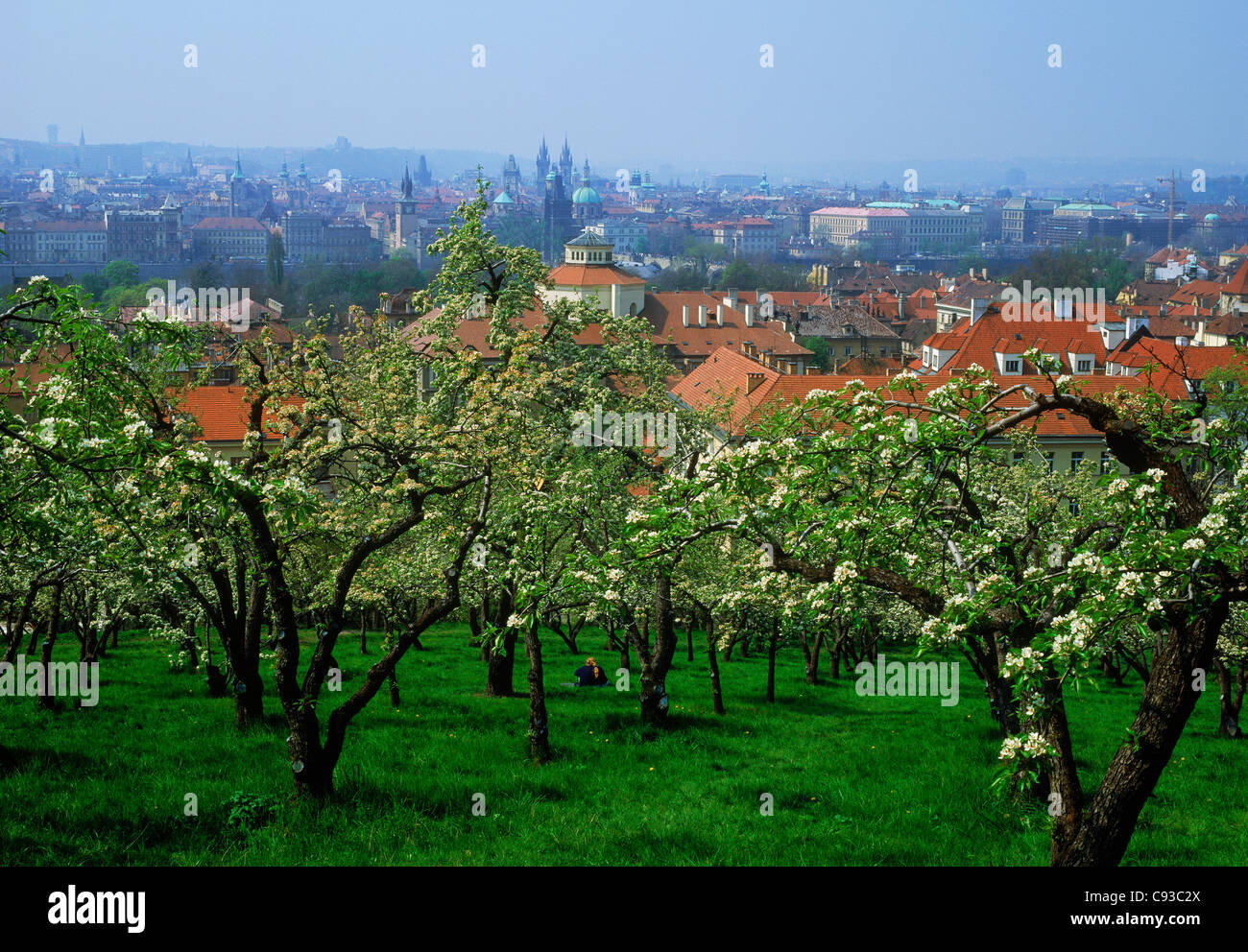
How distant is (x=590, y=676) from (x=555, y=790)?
36.2ft

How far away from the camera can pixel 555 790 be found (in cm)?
1465

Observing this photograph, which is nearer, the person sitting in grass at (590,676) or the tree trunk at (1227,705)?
the tree trunk at (1227,705)

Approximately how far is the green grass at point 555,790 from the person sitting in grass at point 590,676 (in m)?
3.40

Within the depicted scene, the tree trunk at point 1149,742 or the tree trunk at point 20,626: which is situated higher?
the tree trunk at point 1149,742

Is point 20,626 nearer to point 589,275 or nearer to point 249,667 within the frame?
point 249,667

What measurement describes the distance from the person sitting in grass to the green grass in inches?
134

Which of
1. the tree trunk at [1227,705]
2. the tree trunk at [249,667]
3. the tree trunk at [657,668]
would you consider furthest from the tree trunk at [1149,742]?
the tree trunk at [1227,705]

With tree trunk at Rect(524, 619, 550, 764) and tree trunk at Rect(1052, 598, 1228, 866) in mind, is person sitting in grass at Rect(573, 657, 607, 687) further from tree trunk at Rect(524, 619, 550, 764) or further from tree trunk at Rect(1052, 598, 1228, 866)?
tree trunk at Rect(1052, 598, 1228, 866)

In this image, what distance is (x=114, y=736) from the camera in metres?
16.4

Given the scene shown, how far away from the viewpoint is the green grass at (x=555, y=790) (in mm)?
11977

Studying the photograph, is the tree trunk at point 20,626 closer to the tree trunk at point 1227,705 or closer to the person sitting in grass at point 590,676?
the person sitting in grass at point 590,676

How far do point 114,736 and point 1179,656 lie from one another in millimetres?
12983
